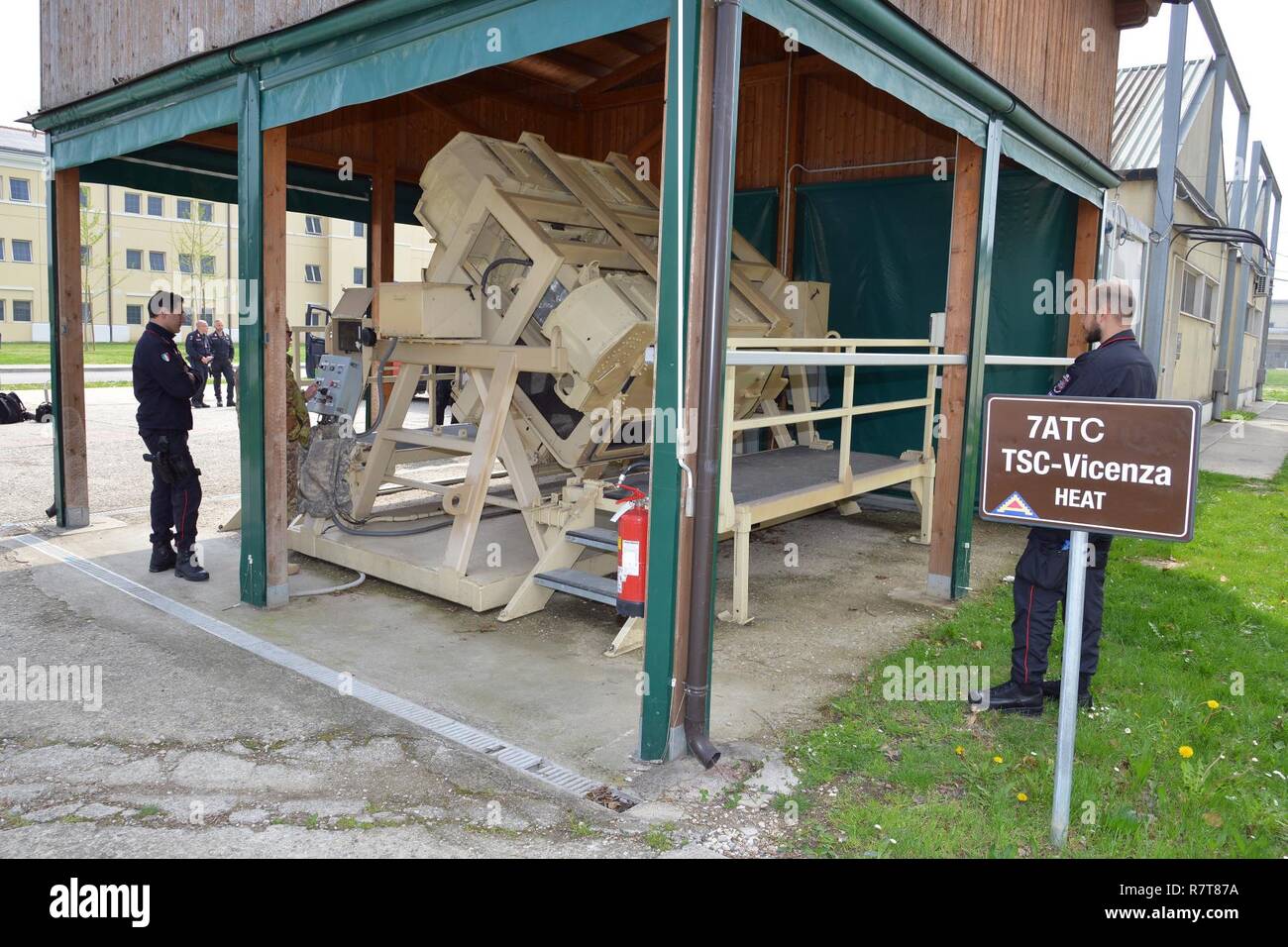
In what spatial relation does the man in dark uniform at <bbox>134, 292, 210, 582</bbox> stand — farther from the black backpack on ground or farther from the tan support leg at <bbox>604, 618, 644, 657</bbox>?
Result: the black backpack on ground

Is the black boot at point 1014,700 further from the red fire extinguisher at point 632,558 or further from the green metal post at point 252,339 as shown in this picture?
the green metal post at point 252,339

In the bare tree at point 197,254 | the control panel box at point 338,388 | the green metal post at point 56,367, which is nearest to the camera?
the control panel box at point 338,388

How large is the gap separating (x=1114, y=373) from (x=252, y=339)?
187 inches

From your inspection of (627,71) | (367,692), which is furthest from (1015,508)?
(627,71)

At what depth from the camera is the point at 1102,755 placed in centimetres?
423

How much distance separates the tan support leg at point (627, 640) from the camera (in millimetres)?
5512

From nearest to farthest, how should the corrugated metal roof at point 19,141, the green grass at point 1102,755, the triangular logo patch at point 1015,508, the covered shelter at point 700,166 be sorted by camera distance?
the triangular logo patch at point 1015,508 < the green grass at point 1102,755 < the covered shelter at point 700,166 < the corrugated metal roof at point 19,141

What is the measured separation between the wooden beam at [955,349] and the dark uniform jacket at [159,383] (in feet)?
17.1

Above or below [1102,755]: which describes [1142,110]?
above

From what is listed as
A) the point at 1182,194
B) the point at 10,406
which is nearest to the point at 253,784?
the point at 10,406

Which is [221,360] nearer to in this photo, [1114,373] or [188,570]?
[188,570]

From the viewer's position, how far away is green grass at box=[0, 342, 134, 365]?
1171 inches
